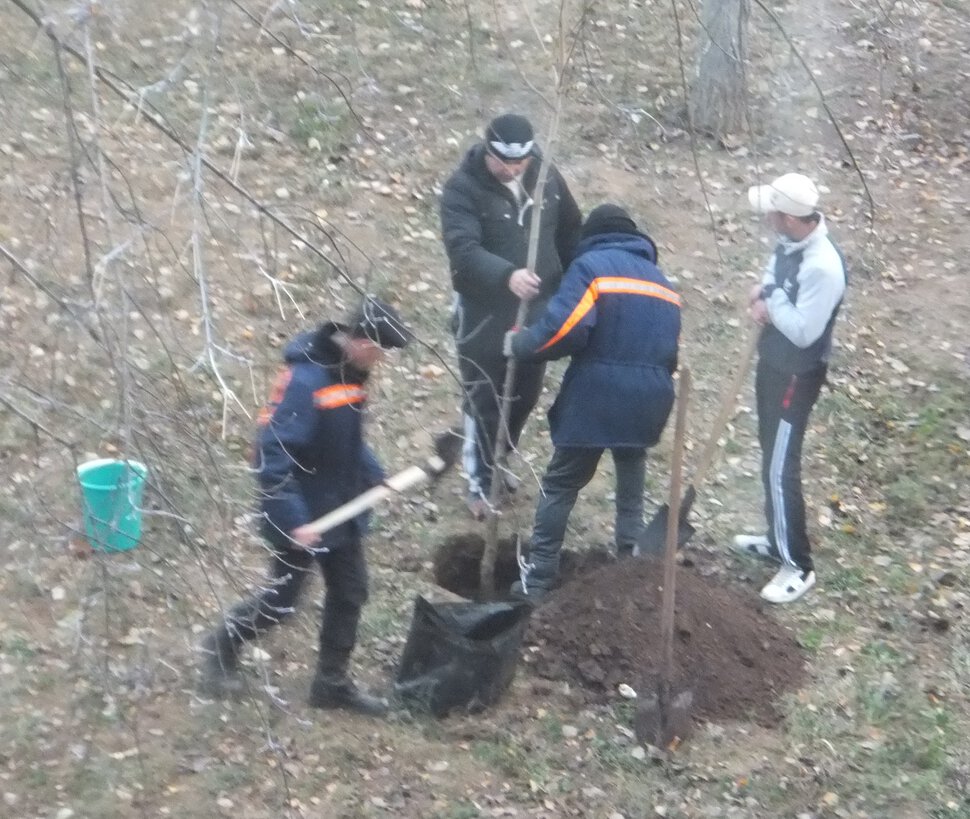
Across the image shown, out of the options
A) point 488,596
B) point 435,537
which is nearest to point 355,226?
point 435,537

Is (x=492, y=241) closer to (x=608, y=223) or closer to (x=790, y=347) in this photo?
(x=608, y=223)

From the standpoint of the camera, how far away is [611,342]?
519 centimetres

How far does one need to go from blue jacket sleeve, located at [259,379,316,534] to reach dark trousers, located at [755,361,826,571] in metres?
2.46

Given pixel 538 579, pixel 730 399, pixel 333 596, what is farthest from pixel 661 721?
pixel 730 399

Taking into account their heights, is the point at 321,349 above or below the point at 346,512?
above

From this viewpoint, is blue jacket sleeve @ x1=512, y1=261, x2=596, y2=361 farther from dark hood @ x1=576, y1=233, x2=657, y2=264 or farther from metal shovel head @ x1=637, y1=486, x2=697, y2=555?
metal shovel head @ x1=637, y1=486, x2=697, y2=555

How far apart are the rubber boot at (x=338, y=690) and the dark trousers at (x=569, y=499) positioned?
3.72ft

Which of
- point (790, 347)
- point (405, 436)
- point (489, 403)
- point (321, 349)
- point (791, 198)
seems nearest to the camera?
point (321, 349)

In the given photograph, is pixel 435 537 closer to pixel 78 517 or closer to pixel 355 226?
pixel 78 517

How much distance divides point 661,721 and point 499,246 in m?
2.28

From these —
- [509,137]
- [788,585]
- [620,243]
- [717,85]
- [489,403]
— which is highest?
[509,137]

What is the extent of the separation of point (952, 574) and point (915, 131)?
6295 mm

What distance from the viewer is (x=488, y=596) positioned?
5707mm

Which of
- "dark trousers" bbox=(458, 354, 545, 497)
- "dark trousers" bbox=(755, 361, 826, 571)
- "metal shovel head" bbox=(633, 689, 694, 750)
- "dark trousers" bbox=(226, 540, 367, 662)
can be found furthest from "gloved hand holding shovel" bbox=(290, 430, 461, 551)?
"dark trousers" bbox=(755, 361, 826, 571)
